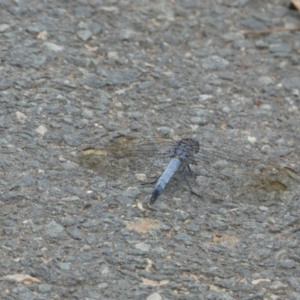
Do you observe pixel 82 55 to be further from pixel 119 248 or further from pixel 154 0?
pixel 119 248

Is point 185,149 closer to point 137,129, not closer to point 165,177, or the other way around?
point 165,177

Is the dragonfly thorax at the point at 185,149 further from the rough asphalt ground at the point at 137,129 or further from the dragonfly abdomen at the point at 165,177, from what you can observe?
the rough asphalt ground at the point at 137,129

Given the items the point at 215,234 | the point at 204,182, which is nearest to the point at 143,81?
the point at 204,182

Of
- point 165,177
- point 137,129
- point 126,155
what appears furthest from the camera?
point 137,129

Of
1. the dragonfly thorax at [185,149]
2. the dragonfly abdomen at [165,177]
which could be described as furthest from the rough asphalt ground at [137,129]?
the dragonfly thorax at [185,149]

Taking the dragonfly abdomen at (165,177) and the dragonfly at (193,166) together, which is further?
the dragonfly at (193,166)

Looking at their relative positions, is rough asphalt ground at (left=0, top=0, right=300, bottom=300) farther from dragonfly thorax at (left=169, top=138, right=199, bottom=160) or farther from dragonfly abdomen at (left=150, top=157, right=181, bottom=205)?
dragonfly thorax at (left=169, top=138, right=199, bottom=160)

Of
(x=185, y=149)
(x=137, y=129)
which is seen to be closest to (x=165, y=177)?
(x=185, y=149)
